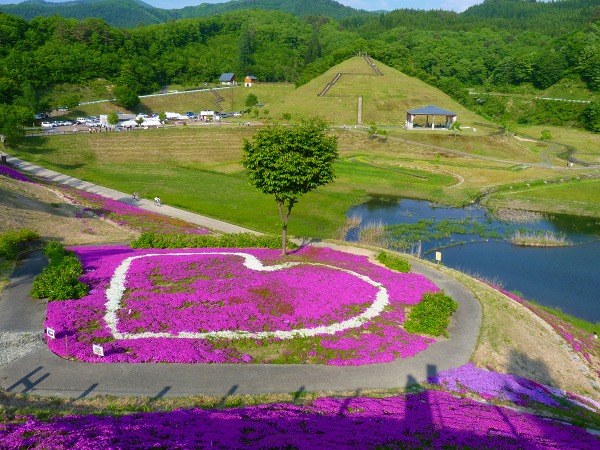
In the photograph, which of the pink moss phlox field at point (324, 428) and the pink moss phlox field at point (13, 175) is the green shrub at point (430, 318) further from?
the pink moss phlox field at point (13, 175)

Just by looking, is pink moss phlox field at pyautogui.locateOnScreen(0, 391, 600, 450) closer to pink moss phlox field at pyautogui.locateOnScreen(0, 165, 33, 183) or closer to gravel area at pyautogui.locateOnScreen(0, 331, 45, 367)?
gravel area at pyautogui.locateOnScreen(0, 331, 45, 367)

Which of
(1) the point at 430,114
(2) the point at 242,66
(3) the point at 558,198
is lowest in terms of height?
(3) the point at 558,198

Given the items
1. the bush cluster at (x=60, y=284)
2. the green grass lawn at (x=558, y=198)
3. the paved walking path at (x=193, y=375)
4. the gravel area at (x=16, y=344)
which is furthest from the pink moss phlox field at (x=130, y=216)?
the green grass lawn at (x=558, y=198)

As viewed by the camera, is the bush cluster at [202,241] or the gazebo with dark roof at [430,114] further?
the gazebo with dark roof at [430,114]

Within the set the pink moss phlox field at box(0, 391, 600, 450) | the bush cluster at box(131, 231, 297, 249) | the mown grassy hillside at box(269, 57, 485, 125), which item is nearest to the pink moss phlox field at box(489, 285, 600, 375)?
the pink moss phlox field at box(0, 391, 600, 450)

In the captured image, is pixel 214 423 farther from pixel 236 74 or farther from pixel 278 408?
pixel 236 74

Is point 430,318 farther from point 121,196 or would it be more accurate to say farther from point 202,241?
point 121,196

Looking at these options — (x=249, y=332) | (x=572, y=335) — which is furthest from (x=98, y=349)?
(x=572, y=335)

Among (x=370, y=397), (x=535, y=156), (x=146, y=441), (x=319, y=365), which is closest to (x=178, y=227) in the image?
(x=319, y=365)
